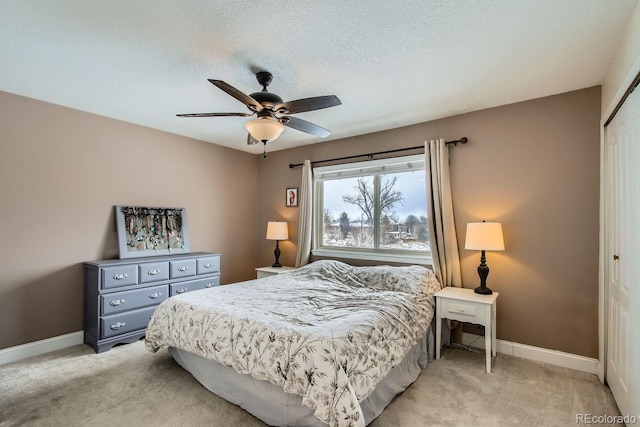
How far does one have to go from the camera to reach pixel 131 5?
1782 mm

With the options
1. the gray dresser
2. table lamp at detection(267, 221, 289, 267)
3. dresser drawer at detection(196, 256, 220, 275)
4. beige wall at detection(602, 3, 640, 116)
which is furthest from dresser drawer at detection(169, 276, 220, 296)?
beige wall at detection(602, 3, 640, 116)

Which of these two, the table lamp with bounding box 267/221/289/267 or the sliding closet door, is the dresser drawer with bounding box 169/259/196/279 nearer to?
the table lamp with bounding box 267/221/289/267

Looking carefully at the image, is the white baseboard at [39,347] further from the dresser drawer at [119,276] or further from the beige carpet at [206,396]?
the dresser drawer at [119,276]

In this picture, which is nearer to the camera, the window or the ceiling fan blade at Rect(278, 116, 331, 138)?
the ceiling fan blade at Rect(278, 116, 331, 138)

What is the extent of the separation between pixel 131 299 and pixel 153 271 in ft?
1.15

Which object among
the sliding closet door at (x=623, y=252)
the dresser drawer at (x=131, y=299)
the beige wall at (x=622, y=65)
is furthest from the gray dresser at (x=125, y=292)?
the beige wall at (x=622, y=65)

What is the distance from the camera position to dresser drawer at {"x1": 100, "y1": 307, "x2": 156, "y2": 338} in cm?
317

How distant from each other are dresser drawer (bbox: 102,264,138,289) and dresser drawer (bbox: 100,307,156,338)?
12.4 inches

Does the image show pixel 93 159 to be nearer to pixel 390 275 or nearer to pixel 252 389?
pixel 252 389

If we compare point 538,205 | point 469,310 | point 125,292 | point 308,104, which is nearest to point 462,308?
point 469,310

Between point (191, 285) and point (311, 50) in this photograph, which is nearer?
point (311, 50)

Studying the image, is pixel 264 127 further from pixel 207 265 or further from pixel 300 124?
pixel 207 265

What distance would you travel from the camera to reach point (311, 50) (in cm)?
223

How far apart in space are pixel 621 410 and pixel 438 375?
3.79ft
